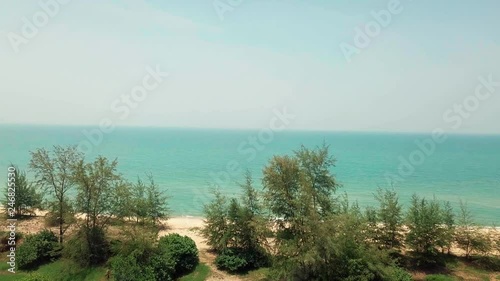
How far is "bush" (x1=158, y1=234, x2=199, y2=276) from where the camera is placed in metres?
20.8

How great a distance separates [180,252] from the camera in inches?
832

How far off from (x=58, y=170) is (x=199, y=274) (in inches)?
457

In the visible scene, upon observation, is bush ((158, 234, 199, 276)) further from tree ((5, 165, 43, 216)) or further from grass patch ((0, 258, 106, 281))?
tree ((5, 165, 43, 216))

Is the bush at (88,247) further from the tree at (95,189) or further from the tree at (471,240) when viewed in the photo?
the tree at (471,240)

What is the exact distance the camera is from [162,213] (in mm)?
30875

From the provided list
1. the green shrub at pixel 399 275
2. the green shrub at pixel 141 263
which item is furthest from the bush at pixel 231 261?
the green shrub at pixel 399 275

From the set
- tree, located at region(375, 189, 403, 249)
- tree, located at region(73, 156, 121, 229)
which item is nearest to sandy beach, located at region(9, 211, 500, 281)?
tree, located at region(73, 156, 121, 229)

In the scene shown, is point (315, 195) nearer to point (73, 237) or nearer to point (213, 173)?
point (73, 237)

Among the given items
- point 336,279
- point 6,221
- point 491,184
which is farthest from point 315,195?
point 491,184

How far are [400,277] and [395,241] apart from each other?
3894 mm

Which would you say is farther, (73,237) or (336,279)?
(73,237)

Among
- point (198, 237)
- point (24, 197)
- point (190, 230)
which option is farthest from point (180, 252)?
point (24, 197)

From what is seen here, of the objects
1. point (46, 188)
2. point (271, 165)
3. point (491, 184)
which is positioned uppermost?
point (271, 165)

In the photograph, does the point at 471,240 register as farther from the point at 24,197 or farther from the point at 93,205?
the point at 24,197
